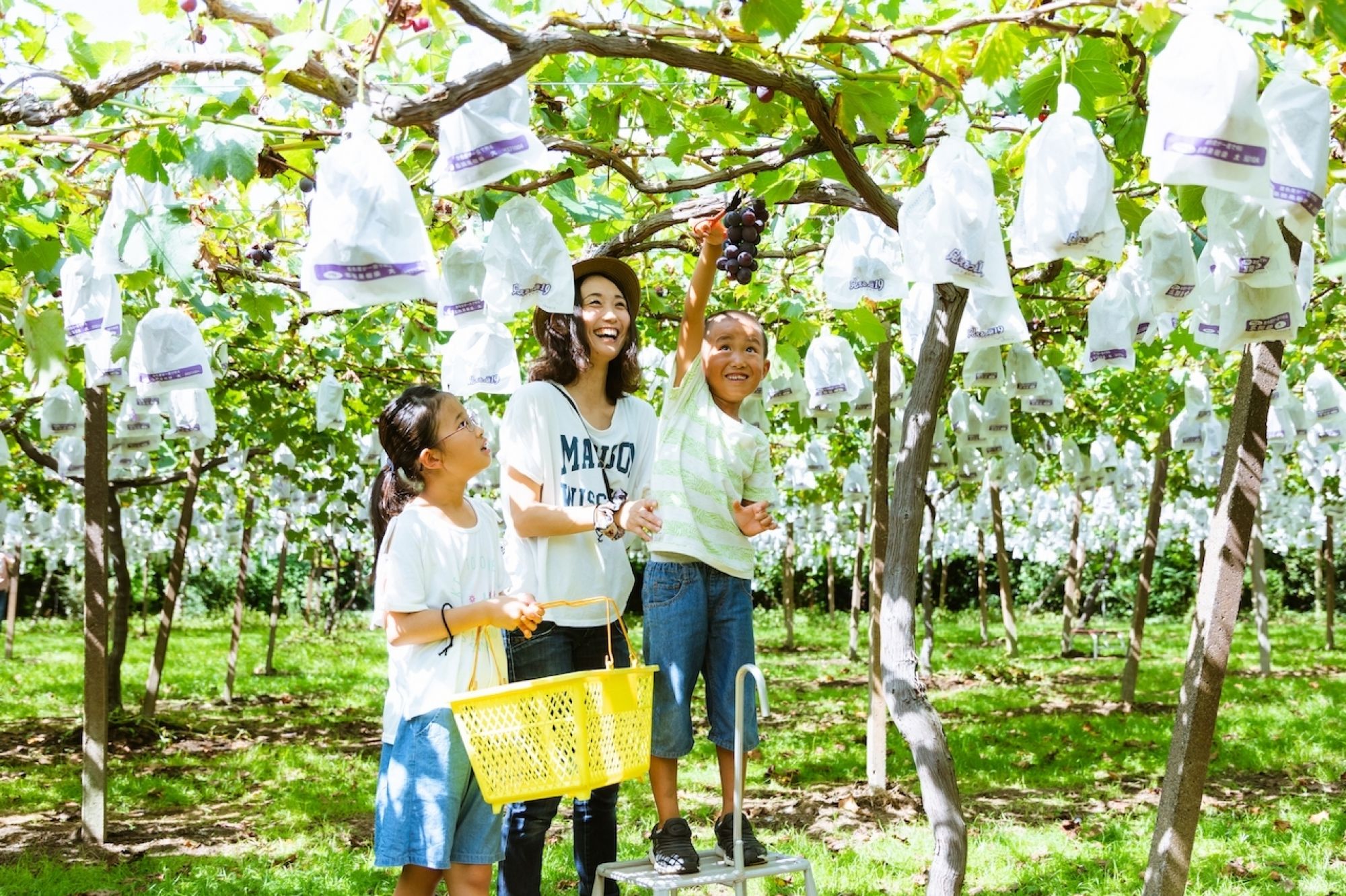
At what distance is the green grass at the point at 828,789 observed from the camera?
460 cm

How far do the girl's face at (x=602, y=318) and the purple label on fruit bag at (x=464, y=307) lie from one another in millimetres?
302

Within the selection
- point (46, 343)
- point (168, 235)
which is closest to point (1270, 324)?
point (168, 235)

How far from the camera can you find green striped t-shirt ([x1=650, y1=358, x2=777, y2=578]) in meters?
3.01

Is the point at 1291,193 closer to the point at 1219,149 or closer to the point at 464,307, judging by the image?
the point at 1219,149

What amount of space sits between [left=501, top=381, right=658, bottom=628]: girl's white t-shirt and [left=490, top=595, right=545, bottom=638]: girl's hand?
1.20 feet

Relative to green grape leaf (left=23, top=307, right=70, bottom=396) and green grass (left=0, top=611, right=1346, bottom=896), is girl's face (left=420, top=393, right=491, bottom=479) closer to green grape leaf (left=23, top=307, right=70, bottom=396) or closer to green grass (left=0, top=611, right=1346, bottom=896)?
green grape leaf (left=23, top=307, right=70, bottom=396)

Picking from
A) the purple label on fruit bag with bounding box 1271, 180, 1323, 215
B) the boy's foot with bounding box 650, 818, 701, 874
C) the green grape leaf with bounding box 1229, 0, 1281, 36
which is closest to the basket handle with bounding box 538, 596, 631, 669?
the boy's foot with bounding box 650, 818, 701, 874

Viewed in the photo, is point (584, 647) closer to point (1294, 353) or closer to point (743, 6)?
point (743, 6)

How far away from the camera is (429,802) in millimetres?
2666


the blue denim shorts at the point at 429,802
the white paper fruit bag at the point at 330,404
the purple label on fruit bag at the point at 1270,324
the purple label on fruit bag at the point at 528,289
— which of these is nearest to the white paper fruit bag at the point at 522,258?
the purple label on fruit bag at the point at 528,289

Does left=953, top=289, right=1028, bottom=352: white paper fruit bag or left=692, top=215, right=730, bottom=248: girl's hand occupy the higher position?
left=692, top=215, right=730, bottom=248: girl's hand

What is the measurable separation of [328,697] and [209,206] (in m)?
7.69

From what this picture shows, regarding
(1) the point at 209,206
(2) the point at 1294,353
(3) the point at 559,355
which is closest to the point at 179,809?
(1) the point at 209,206

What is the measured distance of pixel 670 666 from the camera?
3.00 metres
